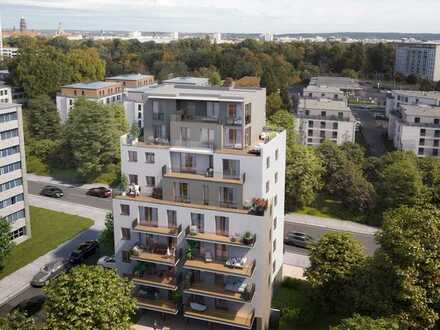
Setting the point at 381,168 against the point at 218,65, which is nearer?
the point at 381,168

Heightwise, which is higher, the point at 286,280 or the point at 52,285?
the point at 52,285

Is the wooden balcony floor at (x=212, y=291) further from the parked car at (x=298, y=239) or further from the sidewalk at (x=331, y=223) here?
the sidewalk at (x=331, y=223)

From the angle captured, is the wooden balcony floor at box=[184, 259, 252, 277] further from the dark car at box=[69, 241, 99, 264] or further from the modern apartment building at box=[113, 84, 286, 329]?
the dark car at box=[69, 241, 99, 264]

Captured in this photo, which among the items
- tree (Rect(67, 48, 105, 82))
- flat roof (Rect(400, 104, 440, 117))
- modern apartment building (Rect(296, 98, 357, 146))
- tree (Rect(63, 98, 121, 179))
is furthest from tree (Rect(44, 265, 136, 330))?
tree (Rect(67, 48, 105, 82))

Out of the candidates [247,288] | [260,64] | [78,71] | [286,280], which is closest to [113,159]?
[286,280]

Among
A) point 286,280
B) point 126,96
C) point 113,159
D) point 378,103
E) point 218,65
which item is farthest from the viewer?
point 218,65

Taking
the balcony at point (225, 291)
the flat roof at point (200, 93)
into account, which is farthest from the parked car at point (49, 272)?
the flat roof at point (200, 93)

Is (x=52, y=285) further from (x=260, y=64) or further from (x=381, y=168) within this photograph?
(x=260, y=64)
